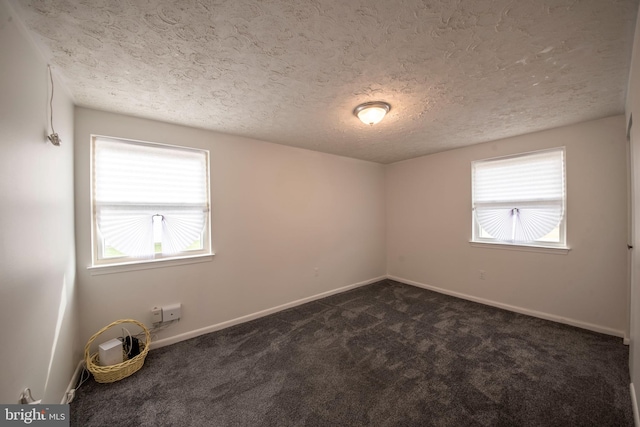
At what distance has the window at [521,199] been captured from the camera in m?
2.98

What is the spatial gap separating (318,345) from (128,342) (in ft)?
6.21

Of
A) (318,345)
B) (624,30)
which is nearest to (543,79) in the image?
(624,30)

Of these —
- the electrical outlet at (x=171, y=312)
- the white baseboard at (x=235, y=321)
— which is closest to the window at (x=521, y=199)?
the white baseboard at (x=235, y=321)

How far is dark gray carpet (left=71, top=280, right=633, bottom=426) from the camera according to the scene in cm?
164

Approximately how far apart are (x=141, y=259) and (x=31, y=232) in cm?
122

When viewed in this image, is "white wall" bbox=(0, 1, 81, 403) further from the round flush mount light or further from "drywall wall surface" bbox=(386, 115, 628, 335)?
"drywall wall surface" bbox=(386, 115, 628, 335)

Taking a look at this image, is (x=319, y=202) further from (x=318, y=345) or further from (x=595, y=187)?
(x=595, y=187)

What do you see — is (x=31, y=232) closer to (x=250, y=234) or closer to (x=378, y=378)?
(x=250, y=234)

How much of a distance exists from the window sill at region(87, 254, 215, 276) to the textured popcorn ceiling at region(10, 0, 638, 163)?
152 centimetres

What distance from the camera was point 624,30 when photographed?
1342 mm

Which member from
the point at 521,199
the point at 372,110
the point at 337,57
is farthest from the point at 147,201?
the point at 521,199

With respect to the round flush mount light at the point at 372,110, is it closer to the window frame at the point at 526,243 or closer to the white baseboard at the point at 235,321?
the window frame at the point at 526,243

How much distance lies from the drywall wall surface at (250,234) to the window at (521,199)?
1806mm

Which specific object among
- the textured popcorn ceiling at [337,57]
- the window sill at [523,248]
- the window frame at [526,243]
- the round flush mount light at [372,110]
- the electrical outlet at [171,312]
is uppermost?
the textured popcorn ceiling at [337,57]
